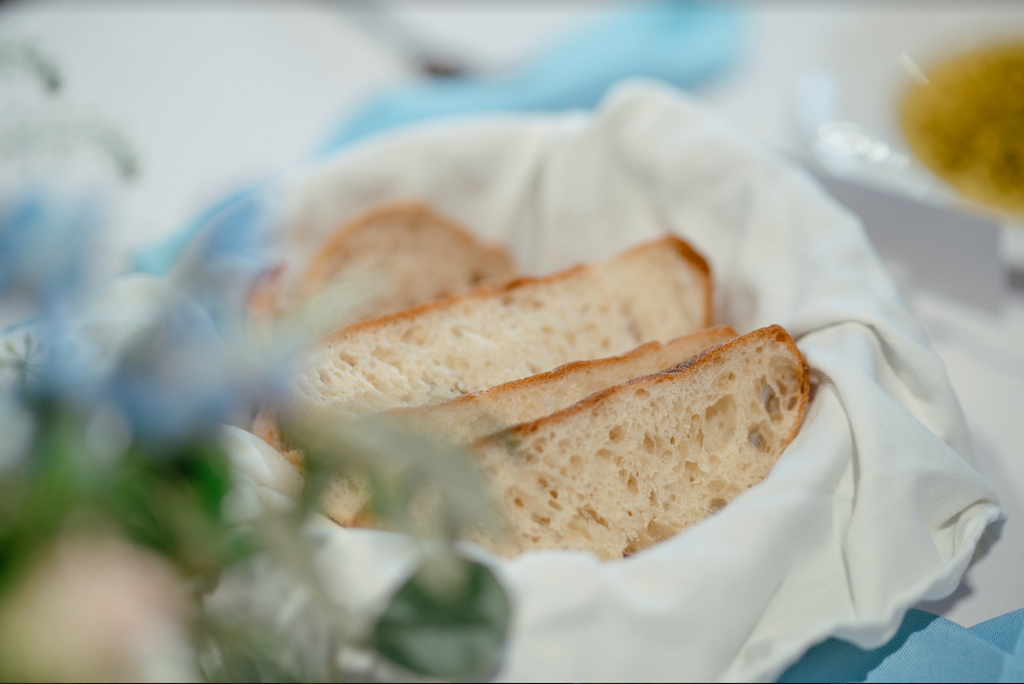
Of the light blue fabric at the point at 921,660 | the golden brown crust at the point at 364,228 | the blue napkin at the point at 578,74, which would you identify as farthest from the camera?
the blue napkin at the point at 578,74

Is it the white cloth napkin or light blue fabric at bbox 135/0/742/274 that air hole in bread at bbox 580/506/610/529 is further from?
light blue fabric at bbox 135/0/742/274

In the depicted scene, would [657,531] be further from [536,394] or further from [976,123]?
[976,123]

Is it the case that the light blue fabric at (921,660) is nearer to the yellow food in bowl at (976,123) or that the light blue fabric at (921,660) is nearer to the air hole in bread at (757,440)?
the air hole in bread at (757,440)

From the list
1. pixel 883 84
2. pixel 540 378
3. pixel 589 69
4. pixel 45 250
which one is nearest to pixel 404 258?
pixel 540 378

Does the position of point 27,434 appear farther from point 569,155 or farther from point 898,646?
point 569,155

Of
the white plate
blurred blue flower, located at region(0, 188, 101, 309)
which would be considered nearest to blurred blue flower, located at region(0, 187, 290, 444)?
blurred blue flower, located at region(0, 188, 101, 309)

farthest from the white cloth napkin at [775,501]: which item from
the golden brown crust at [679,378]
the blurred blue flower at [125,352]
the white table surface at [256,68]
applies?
the white table surface at [256,68]

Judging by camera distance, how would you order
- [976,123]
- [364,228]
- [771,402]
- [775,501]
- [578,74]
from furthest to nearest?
[578,74] < [976,123] < [364,228] < [771,402] < [775,501]
